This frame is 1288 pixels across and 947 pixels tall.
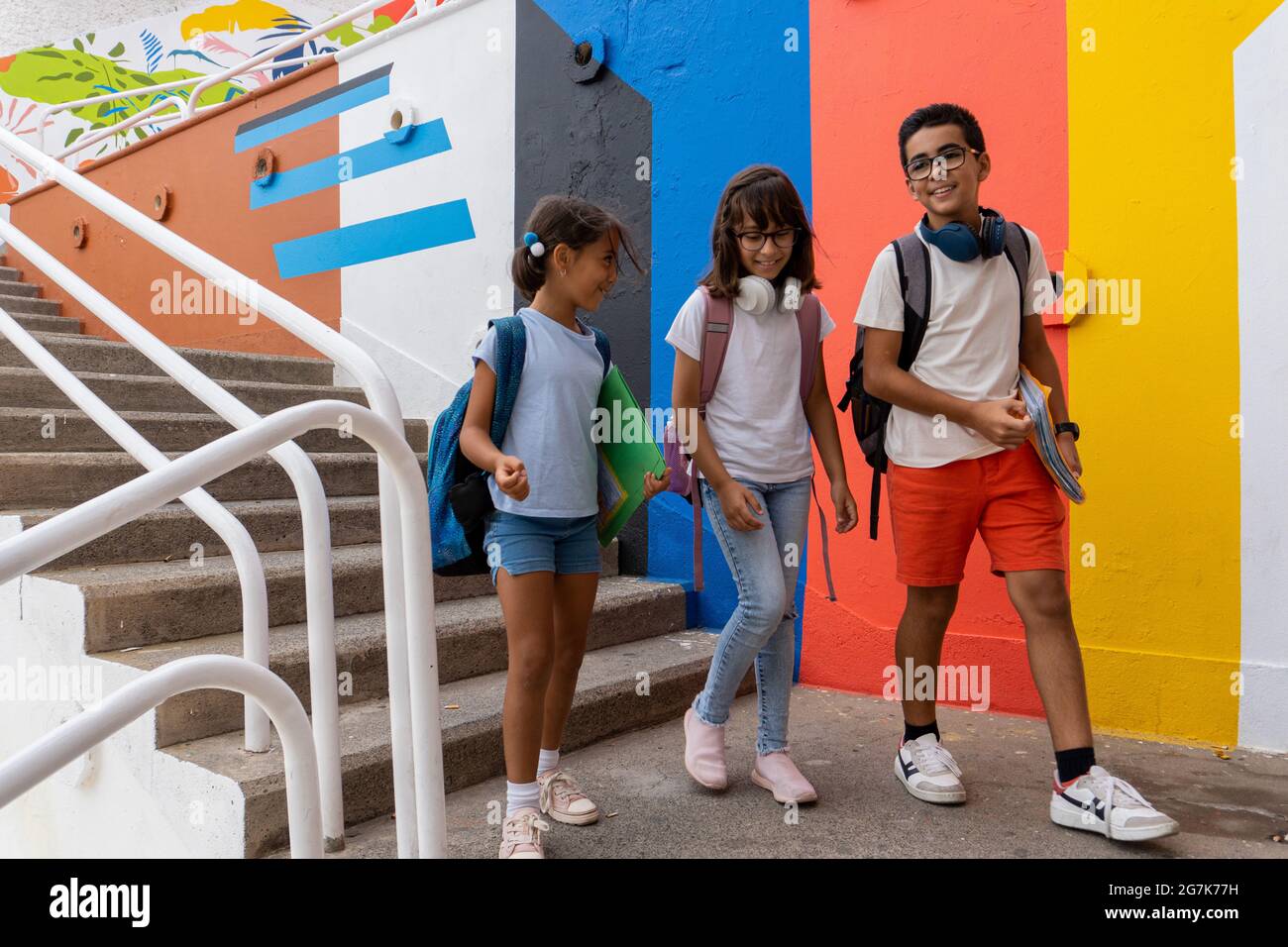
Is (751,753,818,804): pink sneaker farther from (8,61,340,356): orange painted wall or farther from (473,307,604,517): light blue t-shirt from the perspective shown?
(8,61,340,356): orange painted wall

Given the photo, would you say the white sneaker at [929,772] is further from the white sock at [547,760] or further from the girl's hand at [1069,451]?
the white sock at [547,760]

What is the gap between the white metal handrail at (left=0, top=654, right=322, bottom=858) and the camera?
1.02 meters

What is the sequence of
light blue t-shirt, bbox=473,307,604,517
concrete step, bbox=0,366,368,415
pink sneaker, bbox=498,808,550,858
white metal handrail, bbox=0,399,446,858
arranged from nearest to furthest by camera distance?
white metal handrail, bbox=0,399,446,858, pink sneaker, bbox=498,808,550,858, light blue t-shirt, bbox=473,307,604,517, concrete step, bbox=0,366,368,415

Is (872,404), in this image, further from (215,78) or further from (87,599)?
(215,78)

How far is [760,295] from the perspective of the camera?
2.28m

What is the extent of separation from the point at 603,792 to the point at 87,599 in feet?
4.42

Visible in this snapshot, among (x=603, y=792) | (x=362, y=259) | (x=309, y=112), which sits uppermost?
(x=309, y=112)

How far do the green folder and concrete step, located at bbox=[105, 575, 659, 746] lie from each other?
0.62 metres

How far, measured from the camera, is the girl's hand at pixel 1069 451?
2295 mm

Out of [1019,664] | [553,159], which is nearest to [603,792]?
[1019,664]

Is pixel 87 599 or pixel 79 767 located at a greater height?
pixel 87 599

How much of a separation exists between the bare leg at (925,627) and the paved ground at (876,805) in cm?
30

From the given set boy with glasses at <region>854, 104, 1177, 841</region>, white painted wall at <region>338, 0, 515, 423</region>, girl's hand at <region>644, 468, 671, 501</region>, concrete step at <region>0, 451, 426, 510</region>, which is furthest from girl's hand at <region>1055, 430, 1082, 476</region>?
white painted wall at <region>338, 0, 515, 423</region>
